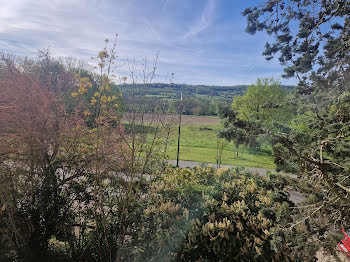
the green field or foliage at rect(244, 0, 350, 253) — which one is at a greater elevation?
foliage at rect(244, 0, 350, 253)

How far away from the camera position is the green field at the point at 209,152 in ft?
51.4

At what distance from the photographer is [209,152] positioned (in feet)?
65.6

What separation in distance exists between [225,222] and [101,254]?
5.80 ft

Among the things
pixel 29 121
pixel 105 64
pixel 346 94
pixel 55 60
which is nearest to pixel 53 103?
pixel 29 121

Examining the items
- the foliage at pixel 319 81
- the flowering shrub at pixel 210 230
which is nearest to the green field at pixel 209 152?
the foliage at pixel 319 81

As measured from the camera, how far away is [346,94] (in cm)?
316

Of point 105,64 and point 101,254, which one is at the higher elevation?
point 105,64

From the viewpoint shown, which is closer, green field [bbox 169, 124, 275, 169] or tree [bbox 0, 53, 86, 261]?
tree [bbox 0, 53, 86, 261]

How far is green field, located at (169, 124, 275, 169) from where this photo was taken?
51.4 feet

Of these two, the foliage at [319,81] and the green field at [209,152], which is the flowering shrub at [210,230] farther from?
the green field at [209,152]

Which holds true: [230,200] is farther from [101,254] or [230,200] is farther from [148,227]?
[101,254]

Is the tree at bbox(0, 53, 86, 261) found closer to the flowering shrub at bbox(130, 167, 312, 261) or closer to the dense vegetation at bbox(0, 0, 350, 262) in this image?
the dense vegetation at bbox(0, 0, 350, 262)

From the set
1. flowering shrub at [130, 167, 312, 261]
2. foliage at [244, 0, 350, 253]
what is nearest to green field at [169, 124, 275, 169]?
foliage at [244, 0, 350, 253]

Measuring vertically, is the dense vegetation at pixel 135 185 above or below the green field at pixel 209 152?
above
